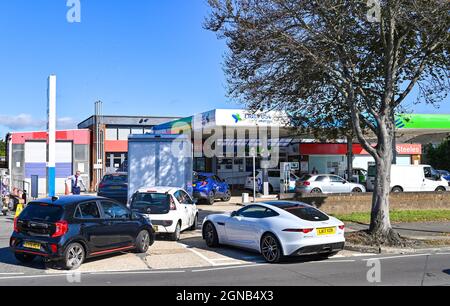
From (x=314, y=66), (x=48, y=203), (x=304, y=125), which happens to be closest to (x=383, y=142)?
(x=314, y=66)

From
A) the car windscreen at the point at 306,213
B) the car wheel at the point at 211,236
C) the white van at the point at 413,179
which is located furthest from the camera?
the white van at the point at 413,179

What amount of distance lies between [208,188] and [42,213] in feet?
50.6

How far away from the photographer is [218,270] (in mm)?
10469

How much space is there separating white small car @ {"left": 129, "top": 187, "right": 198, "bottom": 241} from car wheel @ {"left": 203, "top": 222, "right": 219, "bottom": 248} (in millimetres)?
1126

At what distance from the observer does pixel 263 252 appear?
11.6 metres

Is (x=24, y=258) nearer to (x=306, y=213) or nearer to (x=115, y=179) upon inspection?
(x=306, y=213)

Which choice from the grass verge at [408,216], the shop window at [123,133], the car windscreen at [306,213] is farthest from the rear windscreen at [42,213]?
A: the shop window at [123,133]

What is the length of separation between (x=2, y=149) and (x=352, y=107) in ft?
291

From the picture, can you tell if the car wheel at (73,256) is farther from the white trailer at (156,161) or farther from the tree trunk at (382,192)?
the tree trunk at (382,192)

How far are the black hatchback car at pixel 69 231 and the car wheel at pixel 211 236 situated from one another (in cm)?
268

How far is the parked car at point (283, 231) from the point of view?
11.0 m

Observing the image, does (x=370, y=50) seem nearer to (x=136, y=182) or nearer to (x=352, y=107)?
(x=352, y=107)

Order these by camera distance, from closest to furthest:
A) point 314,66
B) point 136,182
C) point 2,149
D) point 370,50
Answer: point 314,66 < point 370,50 < point 136,182 < point 2,149

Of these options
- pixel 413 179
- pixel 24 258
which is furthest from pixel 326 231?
pixel 413 179
